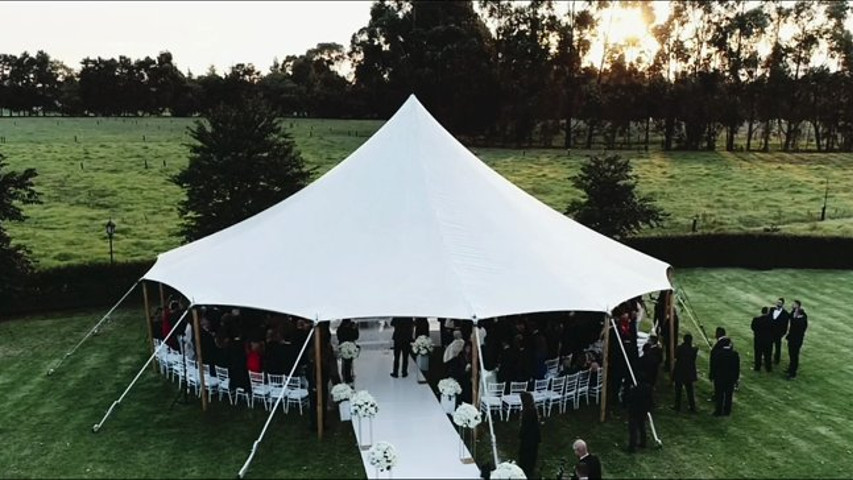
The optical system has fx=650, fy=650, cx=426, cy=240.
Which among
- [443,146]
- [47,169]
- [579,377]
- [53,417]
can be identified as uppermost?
[443,146]

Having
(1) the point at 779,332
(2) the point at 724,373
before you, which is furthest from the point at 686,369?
(1) the point at 779,332

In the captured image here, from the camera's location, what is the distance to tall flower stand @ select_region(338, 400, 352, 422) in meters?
9.98

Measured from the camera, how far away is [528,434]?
8.23 m

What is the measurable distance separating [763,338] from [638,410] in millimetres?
5037

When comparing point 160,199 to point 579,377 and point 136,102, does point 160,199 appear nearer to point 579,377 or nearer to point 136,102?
point 579,377

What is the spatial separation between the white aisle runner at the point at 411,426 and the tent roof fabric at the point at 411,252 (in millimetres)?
1812

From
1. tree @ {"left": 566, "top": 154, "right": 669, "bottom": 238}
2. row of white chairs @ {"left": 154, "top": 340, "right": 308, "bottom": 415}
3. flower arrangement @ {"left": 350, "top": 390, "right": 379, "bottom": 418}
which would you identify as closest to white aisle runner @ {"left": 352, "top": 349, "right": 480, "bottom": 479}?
flower arrangement @ {"left": 350, "top": 390, "right": 379, "bottom": 418}

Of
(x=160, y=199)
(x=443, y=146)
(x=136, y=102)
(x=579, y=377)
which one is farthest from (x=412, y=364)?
(x=136, y=102)

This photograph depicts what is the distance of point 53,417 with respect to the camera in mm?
10547

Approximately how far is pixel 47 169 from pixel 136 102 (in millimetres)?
28189

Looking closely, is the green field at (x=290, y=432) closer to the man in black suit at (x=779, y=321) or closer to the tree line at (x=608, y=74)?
the man in black suit at (x=779, y=321)

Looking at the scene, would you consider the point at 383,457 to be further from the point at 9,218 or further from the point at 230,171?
the point at 9,218

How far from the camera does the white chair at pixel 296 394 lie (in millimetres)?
10297

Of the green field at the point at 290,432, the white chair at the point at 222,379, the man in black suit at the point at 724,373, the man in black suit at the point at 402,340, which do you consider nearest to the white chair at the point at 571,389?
the green field at the point at 290,432
